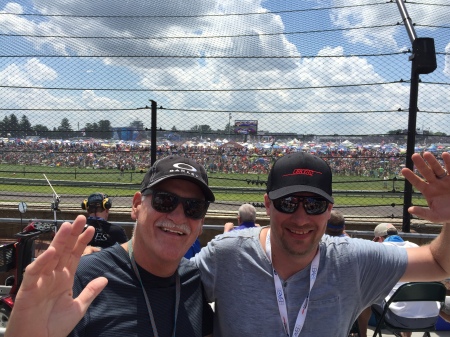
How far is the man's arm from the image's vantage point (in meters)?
1.88

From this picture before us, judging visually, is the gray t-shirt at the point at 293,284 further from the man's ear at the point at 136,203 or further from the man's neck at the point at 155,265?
the man's ear at the point at 136,203

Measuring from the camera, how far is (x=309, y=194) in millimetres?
1878

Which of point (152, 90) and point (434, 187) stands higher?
point (152, 90)

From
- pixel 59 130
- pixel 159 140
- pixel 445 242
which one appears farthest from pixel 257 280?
pixel 59 130

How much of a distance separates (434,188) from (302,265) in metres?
0.75

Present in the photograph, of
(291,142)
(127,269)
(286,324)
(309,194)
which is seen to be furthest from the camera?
(291,142)

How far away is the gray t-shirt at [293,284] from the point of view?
1.78m

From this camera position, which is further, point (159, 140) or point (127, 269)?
point (159, 140)

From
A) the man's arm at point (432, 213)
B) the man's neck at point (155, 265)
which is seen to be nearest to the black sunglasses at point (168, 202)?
the man's neck at point (155, 265)

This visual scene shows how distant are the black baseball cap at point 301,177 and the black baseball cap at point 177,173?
371 mm

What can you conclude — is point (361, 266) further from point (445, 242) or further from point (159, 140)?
point (159, 140)

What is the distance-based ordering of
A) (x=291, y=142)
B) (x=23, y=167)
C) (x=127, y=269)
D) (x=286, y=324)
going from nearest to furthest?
(x=127, y=269) → (x=286, y=324) → (x=291, y=142) → (x=23, y=167)

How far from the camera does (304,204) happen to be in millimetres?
1892

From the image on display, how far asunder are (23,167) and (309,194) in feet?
32.3
